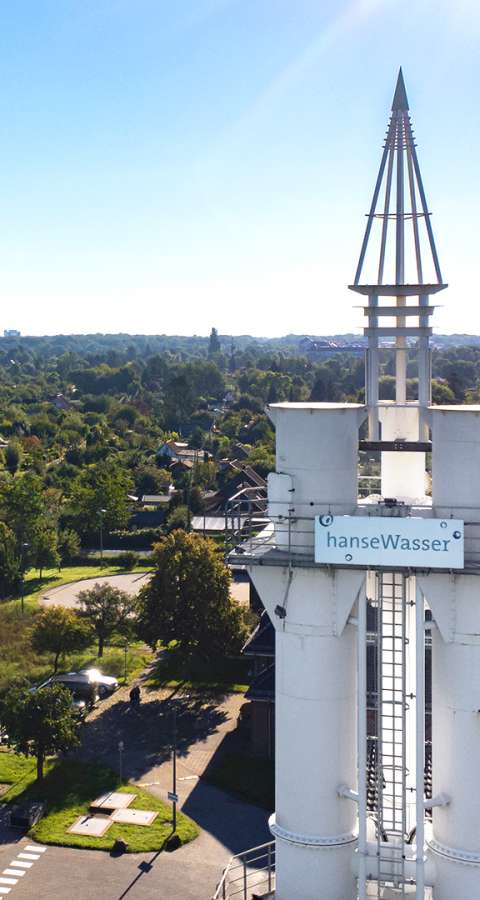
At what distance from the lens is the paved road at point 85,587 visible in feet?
177

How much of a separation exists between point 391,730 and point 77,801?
653 inches

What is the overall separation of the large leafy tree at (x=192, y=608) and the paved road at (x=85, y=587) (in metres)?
13.0

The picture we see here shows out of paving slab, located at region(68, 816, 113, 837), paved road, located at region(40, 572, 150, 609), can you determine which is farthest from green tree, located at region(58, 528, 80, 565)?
paving slab, located at region(68, 816, 113, 837)

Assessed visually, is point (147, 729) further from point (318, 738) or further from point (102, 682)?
point (318, 738)

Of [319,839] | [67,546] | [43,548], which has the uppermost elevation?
[319,839]

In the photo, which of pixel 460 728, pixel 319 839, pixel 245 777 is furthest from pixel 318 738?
pixel 245 777

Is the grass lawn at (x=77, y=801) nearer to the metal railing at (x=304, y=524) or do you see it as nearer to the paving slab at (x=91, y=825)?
the paving slab at (x=91, y=825)

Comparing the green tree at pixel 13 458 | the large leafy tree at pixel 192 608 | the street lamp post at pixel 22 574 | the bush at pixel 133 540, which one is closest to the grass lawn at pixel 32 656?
the street lamp post at pixel 22 574

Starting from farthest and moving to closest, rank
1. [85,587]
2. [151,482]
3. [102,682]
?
[151,482] → [85,587] → [102,682]

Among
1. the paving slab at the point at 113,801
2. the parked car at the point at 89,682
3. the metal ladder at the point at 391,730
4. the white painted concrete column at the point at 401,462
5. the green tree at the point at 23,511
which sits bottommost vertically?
the paving slab at the point at 113,801

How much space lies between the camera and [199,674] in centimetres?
4147

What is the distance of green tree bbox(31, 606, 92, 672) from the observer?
1559 inches

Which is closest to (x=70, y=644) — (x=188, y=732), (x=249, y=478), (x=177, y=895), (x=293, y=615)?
(x=188, y=732)

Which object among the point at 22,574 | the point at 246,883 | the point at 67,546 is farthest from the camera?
the point at 67,546
